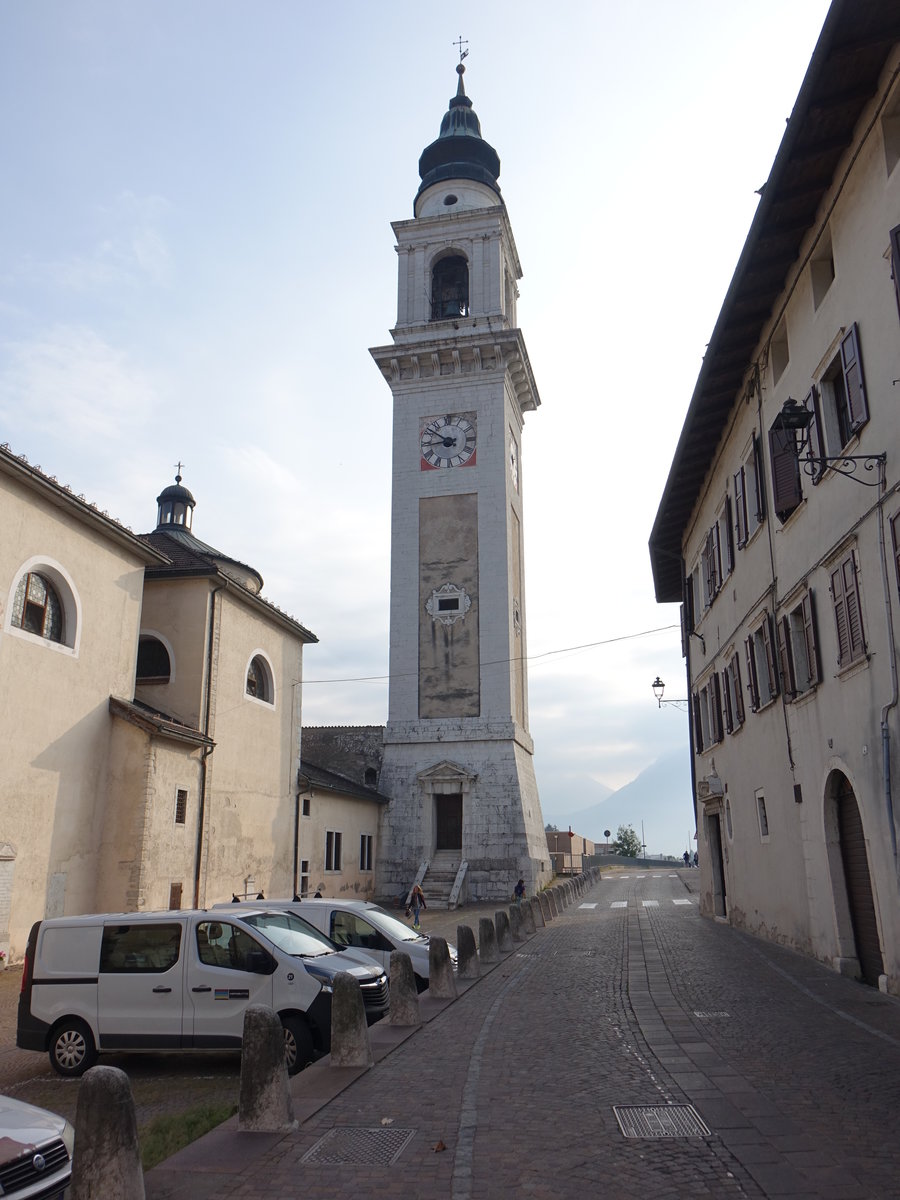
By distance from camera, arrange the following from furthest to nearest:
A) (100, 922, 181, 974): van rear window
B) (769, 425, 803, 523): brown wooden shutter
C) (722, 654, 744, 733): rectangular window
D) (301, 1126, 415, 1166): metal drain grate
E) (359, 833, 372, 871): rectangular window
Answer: (359, 833, 372, 871): rectangular window, (722, 654, 744, 733): rectangular window, (769, 425, 803, 523): brown wooden shutter, (100, 922, 181, 974): van rear window, (301, 1126, 415, 1166): metal drain grate

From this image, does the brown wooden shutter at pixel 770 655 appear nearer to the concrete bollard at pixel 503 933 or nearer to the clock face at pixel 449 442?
the concrete bollard at pixel 503 933

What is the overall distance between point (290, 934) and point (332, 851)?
23.6 metres

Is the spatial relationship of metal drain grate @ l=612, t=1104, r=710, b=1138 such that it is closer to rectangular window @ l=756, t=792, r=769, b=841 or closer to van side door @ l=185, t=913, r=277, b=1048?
van side door @ l=185, t=913, r=277, b=1048

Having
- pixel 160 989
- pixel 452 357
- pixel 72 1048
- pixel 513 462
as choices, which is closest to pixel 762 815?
pixel 160 989

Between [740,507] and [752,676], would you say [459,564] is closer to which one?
[740,507]

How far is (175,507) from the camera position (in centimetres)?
3566

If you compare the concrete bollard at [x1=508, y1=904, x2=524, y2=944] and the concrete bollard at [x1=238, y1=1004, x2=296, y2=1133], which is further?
the concrete bollard at [x1=508, y1=904, x2=524, y2=944]

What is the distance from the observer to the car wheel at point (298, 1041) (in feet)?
30.8

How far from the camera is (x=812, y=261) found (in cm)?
1315

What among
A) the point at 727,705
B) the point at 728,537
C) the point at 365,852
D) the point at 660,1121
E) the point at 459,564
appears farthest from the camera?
the point at 459,564

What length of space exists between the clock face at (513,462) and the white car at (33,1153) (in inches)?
1486

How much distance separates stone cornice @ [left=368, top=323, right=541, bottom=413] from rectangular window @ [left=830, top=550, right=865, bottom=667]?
30.7 m

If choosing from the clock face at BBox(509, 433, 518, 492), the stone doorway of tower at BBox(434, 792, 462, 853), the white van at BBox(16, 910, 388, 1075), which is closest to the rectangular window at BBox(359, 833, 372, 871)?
the stone doorway of tower at BBox(434, 792, 462, 853)

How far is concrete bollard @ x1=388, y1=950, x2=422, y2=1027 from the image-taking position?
10.6 m
